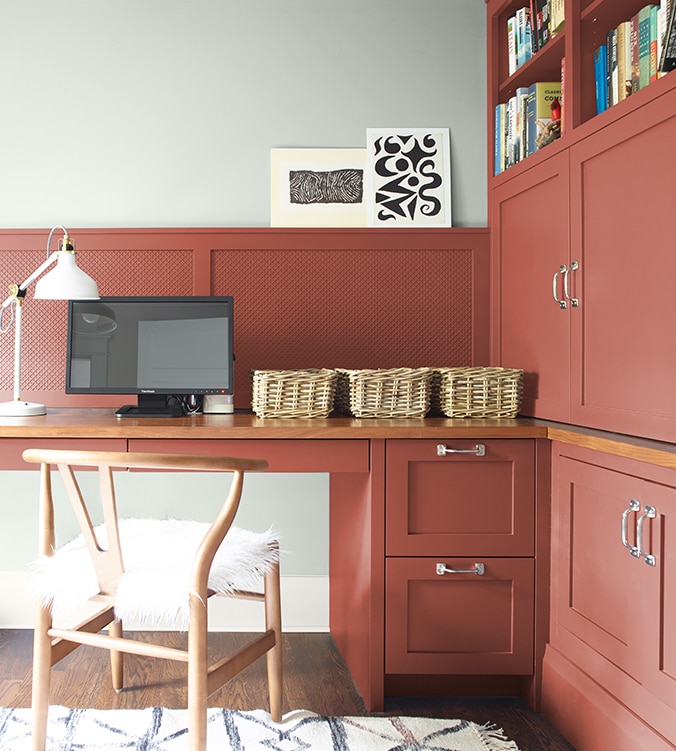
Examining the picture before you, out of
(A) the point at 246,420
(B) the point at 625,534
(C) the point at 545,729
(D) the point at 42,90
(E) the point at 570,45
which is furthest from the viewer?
(D) the point at 42,90

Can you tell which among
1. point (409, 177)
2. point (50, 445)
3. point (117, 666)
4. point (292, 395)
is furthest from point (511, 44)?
point (117, 666)

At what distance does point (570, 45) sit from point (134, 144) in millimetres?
1549

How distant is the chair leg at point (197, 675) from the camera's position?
5.39 feet

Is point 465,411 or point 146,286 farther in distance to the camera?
point 146,286

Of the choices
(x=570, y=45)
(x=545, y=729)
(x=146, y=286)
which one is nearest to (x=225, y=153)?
(x=146, y=286)

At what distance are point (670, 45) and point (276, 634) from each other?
1712 mm

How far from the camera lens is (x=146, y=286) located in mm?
2820

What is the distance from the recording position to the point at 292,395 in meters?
2.36

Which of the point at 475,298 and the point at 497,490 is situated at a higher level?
the point at 475,298

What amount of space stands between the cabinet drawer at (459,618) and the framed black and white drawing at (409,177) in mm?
1306

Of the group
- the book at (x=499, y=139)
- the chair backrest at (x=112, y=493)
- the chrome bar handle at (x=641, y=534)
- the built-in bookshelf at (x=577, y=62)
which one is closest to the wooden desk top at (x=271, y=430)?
the chair backrest at (x=112, y=493)

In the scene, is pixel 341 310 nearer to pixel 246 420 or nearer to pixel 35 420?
pixel 246 420

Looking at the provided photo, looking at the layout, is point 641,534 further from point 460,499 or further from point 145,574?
point 145,574

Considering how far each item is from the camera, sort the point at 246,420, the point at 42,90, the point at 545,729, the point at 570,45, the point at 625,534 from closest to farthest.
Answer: the point at 625,534
the point at 545,729
the point at 570,45
the point at 246,420
the point at 42,90
